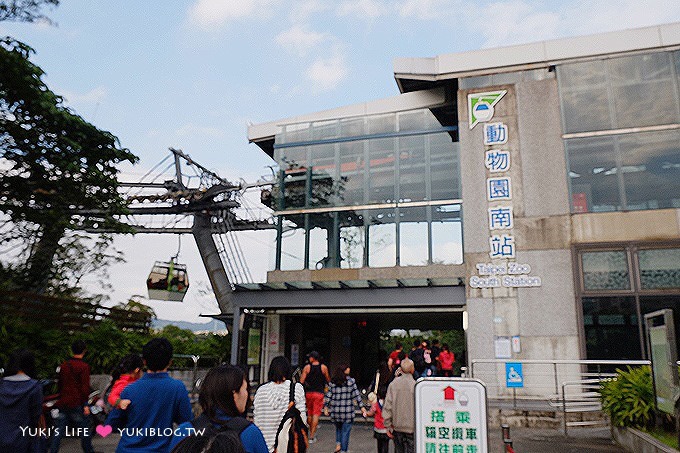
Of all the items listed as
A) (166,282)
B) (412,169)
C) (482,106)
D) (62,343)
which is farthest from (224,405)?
(166,282)

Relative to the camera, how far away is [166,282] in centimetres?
2836

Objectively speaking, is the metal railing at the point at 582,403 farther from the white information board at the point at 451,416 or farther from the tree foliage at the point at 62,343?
the tree foliage at the point at 62,343

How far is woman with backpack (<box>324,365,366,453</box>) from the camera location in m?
8.30

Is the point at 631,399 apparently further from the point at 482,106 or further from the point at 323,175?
the point at 323,175

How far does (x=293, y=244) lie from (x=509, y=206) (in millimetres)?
7467

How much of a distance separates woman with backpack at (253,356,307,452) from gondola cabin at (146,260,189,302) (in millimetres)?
24154

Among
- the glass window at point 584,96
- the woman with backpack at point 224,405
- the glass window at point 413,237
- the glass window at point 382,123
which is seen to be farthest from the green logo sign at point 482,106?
the woman with backpack at point 224,405

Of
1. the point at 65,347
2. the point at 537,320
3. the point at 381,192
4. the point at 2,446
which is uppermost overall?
the point at 381,192

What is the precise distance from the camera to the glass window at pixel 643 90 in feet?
47.9

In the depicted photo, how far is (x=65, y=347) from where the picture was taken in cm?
1205

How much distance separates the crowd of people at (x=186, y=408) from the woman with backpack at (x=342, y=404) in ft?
0.05

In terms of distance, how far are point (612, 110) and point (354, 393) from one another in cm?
1190

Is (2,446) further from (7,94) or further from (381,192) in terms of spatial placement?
(381,192)

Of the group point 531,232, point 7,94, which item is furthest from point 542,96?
point 7,94
